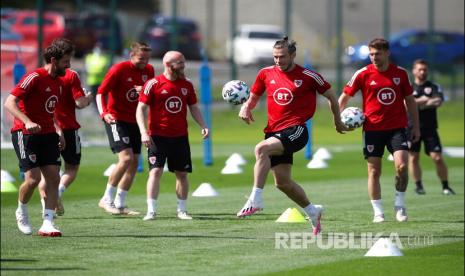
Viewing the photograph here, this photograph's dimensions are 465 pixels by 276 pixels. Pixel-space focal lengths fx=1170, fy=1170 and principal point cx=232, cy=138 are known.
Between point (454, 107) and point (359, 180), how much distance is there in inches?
→ 802

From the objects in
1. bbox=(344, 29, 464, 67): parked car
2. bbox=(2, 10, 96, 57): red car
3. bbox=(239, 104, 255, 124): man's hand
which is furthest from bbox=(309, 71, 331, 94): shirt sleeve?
bbox=(344, 29, 464, 67): parked car

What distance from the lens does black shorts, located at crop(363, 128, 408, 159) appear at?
13828 mm

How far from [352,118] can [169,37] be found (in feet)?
94.5

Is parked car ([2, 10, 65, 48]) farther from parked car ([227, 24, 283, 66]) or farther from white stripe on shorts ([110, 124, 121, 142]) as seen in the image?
white stripe on shorts ([110, 124, 121, 142])

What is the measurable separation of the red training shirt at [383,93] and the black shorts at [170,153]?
2.06m

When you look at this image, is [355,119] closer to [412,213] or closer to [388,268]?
[412,213]

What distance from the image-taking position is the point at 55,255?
11.2m

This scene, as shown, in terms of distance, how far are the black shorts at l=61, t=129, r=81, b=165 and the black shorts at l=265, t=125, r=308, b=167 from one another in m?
2.93

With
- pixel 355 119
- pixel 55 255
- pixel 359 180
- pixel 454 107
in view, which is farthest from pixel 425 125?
pixel 454 107

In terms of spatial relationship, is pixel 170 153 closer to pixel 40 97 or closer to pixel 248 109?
pixel 248 109

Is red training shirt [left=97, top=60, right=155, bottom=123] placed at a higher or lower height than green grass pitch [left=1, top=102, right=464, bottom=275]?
higher

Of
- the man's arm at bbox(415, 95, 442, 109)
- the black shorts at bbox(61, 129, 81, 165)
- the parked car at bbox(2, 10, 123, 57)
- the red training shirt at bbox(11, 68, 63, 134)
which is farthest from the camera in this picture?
the parked car at bbox(2, 10, 123, 57)

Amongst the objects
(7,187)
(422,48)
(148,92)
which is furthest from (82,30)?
(148,92)

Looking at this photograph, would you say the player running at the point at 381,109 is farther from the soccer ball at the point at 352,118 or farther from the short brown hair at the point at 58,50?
the short brown hair at the point at 58,50
